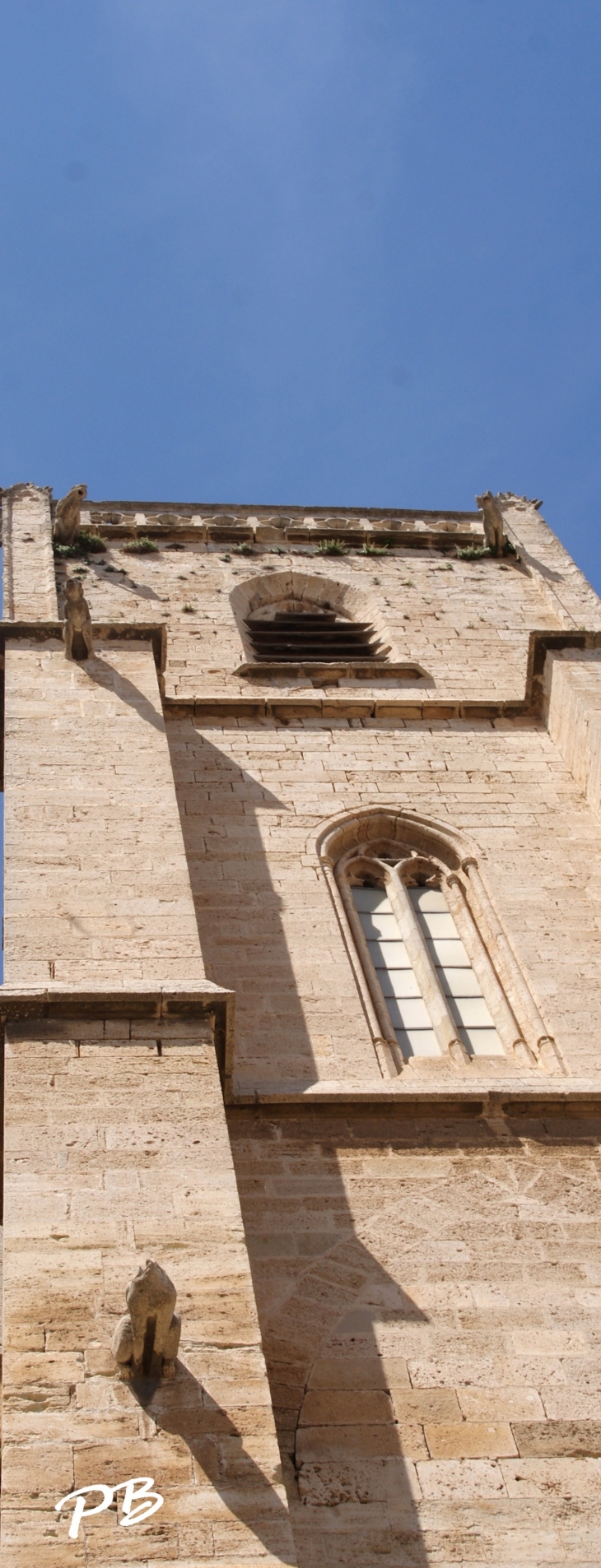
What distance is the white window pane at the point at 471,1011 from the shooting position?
414 inches

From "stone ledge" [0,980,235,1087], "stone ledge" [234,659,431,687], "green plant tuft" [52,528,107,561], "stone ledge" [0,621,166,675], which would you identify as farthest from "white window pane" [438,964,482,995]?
"green plant tuft" [52,528,107,561]

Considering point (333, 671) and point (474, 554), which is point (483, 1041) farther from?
point (474, 554)

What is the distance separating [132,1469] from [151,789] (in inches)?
197

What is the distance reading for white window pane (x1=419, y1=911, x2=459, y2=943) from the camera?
11367mm

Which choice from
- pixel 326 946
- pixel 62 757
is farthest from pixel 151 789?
pixel 326 946

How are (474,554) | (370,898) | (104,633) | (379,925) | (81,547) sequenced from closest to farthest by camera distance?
(379,925)
(370,898)
(104,633)
(81,547)
(474,554)

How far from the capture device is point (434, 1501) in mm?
6750

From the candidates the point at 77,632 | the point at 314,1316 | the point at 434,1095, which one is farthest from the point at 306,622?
the point at 314,1316

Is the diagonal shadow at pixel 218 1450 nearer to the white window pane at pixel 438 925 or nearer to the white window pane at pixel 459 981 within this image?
the white window pane at pixel 459 981

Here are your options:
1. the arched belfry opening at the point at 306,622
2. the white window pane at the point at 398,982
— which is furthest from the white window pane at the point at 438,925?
the arched belfry opening at the point at 306,622

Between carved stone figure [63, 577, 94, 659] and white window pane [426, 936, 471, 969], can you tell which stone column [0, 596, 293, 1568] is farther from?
white window pane [426, 936, 471, 969]

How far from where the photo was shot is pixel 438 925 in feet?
37.6

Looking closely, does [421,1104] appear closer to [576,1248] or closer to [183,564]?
[576,1248]
